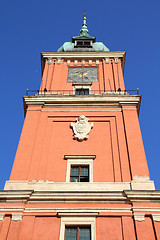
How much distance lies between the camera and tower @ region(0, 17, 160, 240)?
12.5 meters

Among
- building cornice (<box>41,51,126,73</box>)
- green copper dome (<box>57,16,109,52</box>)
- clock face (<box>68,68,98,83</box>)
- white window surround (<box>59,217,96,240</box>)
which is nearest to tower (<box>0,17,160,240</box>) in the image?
white window surround (<box>59,217,96,240</box>)

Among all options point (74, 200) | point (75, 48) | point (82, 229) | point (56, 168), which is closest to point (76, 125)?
point (56, 168)

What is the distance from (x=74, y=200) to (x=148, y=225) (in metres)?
3.02

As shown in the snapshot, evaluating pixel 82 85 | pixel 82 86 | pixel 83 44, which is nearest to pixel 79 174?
pixel 82 86

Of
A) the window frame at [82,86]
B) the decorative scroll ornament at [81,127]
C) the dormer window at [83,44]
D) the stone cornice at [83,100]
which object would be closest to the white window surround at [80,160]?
the decorative scroll ornament at [81,127]

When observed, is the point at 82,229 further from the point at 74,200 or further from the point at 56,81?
the point at 56,81

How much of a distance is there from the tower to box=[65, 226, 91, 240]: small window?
38 millimetres

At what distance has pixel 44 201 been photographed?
1323 centimetres

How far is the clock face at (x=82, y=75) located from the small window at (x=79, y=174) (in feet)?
26.6

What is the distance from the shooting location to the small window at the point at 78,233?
12289 mm

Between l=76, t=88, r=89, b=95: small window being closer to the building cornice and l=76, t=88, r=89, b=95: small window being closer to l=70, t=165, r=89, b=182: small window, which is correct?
the building cornice

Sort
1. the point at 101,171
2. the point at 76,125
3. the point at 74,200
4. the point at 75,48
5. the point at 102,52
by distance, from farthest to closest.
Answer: the point at 75,48, the point at 102,52, the point at 76,125, the point at 101,171, the point at 74,200

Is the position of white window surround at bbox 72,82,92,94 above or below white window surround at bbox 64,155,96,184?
above

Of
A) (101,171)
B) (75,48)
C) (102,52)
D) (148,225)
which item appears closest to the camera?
(148,225)
